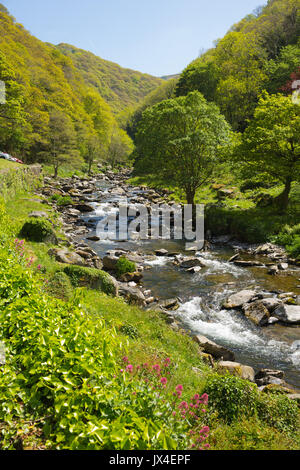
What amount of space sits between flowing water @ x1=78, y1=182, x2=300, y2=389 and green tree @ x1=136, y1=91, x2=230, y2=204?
798cm

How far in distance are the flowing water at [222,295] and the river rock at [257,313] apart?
0.26 metres

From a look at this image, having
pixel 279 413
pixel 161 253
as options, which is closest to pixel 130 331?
pixel 279 413

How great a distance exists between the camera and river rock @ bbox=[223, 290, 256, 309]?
517 inches

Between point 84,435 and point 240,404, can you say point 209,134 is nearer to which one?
point 240,404

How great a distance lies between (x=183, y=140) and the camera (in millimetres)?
25250

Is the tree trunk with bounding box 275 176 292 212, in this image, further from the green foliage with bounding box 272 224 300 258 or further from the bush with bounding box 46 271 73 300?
the bush with bounding box 46 271 73 300

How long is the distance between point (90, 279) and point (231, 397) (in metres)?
7.08

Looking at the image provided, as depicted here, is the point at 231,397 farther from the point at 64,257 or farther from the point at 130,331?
the point at 64,257

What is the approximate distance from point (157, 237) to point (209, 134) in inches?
435

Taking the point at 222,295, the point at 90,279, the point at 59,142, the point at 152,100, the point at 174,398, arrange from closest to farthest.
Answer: the point at 174,398
the point at 90,279
the point at 222,295
the point at 59,142
the point at 152,100

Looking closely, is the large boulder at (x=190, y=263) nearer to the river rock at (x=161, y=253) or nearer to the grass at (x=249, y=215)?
the river rock at (x=161, y=253)

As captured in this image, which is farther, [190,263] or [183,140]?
[183,140]

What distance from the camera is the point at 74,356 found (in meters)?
4.02
